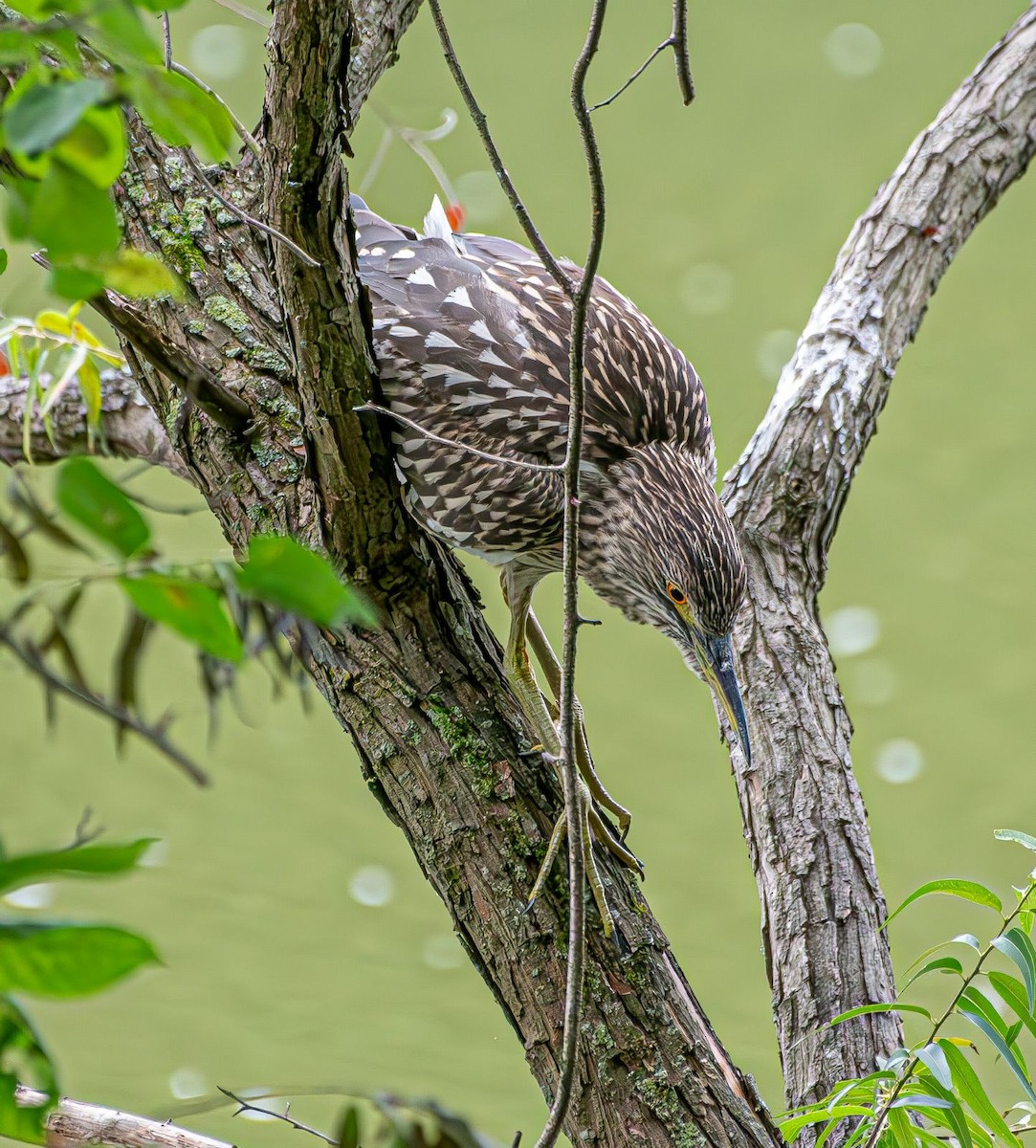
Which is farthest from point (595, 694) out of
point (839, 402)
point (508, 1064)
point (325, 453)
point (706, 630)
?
point (325, 453)

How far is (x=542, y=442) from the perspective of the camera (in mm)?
1352

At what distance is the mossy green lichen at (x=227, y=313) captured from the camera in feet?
4.32

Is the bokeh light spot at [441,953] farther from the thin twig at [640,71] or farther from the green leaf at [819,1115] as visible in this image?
the thin twig at [640,71]

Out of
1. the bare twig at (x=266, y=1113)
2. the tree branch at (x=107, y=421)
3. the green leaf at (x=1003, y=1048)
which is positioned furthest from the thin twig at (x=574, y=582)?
the tree branch at (x=107, y=421)

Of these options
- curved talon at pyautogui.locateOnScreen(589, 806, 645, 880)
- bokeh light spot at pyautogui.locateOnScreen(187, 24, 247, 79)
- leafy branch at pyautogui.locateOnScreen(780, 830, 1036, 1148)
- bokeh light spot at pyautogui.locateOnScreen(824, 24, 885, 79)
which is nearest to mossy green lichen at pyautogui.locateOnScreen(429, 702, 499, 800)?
curved talon at pyautogui.locateOnScreen(589, 806, 645, 880)

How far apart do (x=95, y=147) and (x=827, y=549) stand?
1672mm

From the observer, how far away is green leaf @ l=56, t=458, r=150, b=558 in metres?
0.29

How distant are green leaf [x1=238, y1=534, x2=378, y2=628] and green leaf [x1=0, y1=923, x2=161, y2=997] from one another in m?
0.09

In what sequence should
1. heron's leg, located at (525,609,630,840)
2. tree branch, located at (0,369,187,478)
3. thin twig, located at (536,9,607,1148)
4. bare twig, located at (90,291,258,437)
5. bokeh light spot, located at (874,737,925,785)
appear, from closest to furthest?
1. thin twig, located at (536,9,607,1148)
2. bare twig, located at (90,291,258,437)
3. heron's leg, located at (525,609,630,840)
4. tree branch, located at (0,369,187,478)
5. bokeh light spot, located at (874,737,925,785)

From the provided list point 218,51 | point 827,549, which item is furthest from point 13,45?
point 218,51

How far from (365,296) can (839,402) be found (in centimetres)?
100

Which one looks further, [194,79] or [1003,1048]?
[1003,1048]

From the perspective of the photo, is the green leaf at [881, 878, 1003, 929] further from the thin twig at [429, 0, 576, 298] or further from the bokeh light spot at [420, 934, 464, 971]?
the bokeh light spot at [420, 934, 464, 971]

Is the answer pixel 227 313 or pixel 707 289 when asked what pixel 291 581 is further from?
pixel 707 289
